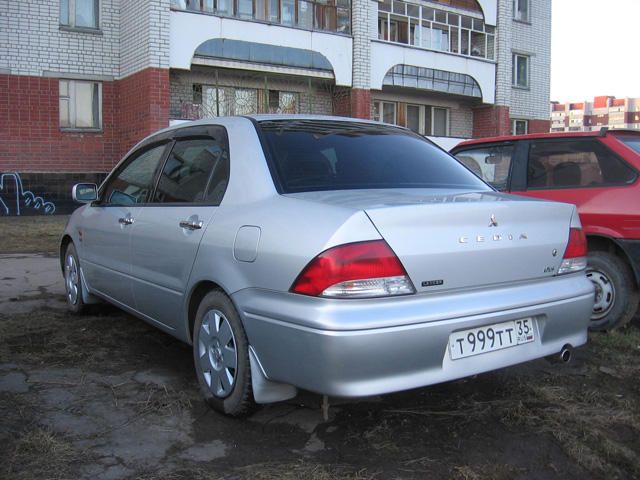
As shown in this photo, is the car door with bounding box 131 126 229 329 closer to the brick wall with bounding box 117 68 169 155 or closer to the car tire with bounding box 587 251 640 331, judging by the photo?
the car tire with bounding box 587 251 640 331

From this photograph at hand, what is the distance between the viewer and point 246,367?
9.84ft

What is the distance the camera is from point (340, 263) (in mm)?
2607

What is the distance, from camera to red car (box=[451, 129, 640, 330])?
4.76 m

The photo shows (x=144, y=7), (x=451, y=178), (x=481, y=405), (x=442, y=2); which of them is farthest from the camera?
(x=442, y=2)

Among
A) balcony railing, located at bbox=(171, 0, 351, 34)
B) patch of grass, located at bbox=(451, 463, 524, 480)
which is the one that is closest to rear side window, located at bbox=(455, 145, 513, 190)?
patch of grass, located at bbox=(451, 463, 524, 480)

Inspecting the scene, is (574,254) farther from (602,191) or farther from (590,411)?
(602,191)

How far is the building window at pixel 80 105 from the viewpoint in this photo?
56.7ft

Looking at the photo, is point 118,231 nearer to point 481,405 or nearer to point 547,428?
point 481,405

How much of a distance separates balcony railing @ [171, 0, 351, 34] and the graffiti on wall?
6.08m

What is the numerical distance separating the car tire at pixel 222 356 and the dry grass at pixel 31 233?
768 centimetres

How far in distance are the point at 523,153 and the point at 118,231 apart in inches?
137

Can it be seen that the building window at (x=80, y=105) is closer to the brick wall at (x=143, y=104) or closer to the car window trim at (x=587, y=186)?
the brick wall at (x=143, y=104)

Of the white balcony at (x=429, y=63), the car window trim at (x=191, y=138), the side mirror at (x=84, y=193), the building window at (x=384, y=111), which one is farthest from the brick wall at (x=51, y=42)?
the car window trim at (x=191, y=138)

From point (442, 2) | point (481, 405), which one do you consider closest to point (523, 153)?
point (481, 405)
